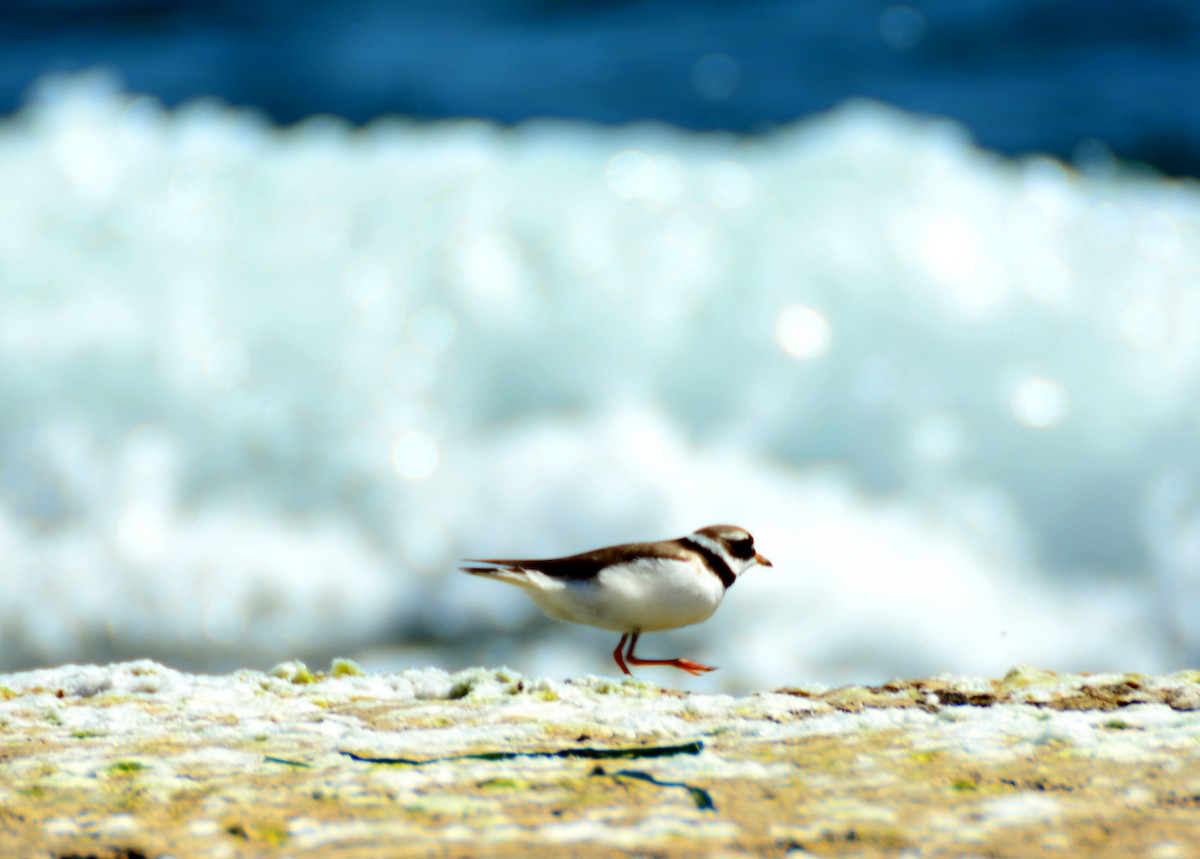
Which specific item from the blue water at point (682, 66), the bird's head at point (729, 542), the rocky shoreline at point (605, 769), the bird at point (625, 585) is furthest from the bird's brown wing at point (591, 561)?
the blue water at point (682, 66)

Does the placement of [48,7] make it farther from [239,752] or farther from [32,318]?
[239,752]

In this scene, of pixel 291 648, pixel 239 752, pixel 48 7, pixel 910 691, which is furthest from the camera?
pixel 48 7

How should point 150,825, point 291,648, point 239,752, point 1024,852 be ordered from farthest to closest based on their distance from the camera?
point 291,648 < point 239,752 < point 150,825 < point 1024,852

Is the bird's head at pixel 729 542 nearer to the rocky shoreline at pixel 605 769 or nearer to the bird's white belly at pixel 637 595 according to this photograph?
→ the bird's white belly at pixel 637 595

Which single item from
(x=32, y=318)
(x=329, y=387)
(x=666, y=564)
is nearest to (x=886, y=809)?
(x=666, y=564)

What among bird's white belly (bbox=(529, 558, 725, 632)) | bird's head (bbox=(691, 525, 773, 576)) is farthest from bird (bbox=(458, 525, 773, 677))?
bird's head (bbox=(691, 525, 773, 576))

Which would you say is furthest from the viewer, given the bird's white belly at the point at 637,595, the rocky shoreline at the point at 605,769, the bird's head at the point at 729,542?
the bird's head at the point at 729,542

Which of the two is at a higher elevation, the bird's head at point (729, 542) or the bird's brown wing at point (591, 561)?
the bird's head at point (729, 542)

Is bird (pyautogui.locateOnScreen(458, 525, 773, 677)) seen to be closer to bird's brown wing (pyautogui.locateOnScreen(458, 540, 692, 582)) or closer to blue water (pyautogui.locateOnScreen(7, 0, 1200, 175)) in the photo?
bird's brown wing (pyautogui.locateOnScreen(458, 540, 692, 582))
